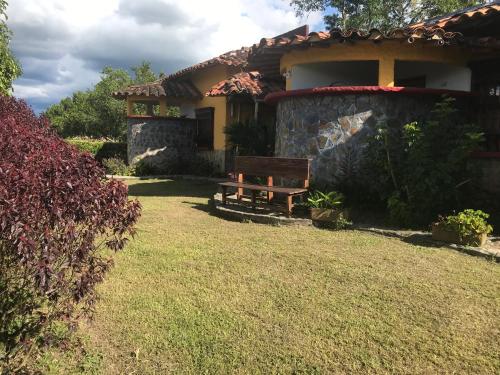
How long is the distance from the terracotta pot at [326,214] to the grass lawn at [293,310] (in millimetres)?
800

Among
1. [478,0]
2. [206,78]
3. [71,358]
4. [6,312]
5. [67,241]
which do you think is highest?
[478,0]

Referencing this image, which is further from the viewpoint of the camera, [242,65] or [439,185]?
[242,65]

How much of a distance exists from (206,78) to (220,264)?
1229 cm

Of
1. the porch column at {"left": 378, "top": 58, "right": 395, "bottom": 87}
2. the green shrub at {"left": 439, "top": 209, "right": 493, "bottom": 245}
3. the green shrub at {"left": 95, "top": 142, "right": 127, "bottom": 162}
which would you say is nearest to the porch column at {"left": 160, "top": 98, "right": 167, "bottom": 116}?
the green shrub at {"left": 95, "top": 142, "right": 127, "bottom": 162}

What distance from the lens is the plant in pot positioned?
6.77 meters

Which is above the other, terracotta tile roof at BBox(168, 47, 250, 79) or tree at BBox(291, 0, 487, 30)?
tree at BBox(291, 0, 487, 30)

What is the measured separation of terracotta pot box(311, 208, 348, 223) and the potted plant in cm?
150

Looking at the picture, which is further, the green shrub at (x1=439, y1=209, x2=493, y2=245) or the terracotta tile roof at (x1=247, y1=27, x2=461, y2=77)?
the terracotta tile roof at (x1=247, y1=27, x2=461, y2=77)

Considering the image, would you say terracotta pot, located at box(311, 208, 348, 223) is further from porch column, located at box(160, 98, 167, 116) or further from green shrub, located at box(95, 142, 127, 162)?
green shrub, located at box(95, 142, 127, 162)

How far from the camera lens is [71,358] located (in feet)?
9.91

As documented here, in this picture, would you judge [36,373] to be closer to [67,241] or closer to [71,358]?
[71,358]

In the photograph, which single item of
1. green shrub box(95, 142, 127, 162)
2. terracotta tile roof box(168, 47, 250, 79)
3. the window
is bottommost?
green shrub box(95, 142, 127, 162)

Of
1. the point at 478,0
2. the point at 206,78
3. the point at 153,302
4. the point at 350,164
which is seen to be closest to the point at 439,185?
the point at 350,164

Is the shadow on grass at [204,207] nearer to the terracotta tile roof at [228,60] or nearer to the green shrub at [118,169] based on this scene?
the terracotta tile roof at [228,60]
